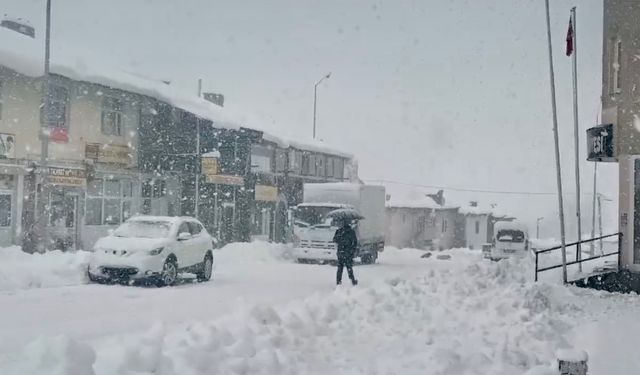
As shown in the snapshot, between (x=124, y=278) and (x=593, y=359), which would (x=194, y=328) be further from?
(x=124, y=278)

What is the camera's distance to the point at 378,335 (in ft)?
33.9

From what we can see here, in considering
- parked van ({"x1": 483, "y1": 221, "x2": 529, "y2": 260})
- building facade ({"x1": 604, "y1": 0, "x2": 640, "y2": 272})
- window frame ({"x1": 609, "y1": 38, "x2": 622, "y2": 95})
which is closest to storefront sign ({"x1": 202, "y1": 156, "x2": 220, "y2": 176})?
parked van ({"x1": 483, "y1": 221, "x2": 529, "y2": 260})

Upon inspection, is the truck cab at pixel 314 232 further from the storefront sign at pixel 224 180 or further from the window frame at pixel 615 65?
the window frame at pixel 615 65

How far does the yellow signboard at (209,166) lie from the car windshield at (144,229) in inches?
592

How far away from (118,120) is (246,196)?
441 inches

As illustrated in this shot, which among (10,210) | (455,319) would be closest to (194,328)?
(455,319)

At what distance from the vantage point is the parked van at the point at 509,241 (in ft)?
119

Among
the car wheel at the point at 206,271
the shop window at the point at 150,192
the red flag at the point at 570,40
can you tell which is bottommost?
the car wheel at the point at 206,271

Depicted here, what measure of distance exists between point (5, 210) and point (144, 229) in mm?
10240

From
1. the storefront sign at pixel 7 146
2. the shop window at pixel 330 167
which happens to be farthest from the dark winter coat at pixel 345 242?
the shop window at pixel 330 167

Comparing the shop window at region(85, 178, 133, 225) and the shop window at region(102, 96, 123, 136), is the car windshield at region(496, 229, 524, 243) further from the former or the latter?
the shop window at region(102, 96, 123, 136)

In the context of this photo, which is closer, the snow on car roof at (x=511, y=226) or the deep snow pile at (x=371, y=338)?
the deep snow pile at (x=371, y=338)

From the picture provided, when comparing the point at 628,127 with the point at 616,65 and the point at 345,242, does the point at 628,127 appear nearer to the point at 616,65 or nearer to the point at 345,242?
the point at 616,65

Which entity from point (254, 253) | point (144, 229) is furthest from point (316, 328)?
point (254, 253)
